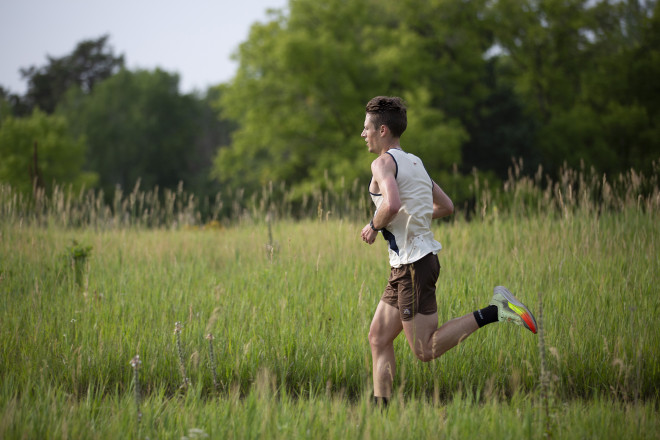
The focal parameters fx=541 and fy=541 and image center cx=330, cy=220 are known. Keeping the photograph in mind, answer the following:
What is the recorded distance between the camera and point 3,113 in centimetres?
3331

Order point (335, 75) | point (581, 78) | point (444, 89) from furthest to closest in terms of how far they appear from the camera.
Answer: point (581, 78) → point (444, 89) → point (335, 75)

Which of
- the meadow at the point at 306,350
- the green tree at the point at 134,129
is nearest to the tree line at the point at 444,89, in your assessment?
the green tree at the point at 134,129

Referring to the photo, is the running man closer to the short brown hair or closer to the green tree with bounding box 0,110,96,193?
the short brown hair

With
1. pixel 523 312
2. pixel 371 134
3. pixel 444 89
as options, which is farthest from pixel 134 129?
pixel 523 312

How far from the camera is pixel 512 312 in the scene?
3.07 metres

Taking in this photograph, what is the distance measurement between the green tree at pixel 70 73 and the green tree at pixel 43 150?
8.03 meters

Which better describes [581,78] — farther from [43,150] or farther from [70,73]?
[70,73]

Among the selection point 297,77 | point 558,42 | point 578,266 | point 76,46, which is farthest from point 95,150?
point 578,266

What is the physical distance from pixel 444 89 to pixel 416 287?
68.6 ft

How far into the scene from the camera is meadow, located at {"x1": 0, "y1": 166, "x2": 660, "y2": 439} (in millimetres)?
2664

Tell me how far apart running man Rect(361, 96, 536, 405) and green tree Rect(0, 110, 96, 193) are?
28513 millimetres

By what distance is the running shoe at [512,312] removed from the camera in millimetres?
3043

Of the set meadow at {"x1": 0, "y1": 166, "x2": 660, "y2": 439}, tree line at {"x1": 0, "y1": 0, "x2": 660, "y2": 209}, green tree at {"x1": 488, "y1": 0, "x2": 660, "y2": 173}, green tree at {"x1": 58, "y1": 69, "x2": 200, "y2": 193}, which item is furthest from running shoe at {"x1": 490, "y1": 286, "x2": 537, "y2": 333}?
green tree at {"x1": 58, "y1": 69, "x2": 200, "y2": 193}

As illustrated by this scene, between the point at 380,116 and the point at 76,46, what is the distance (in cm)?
4163
